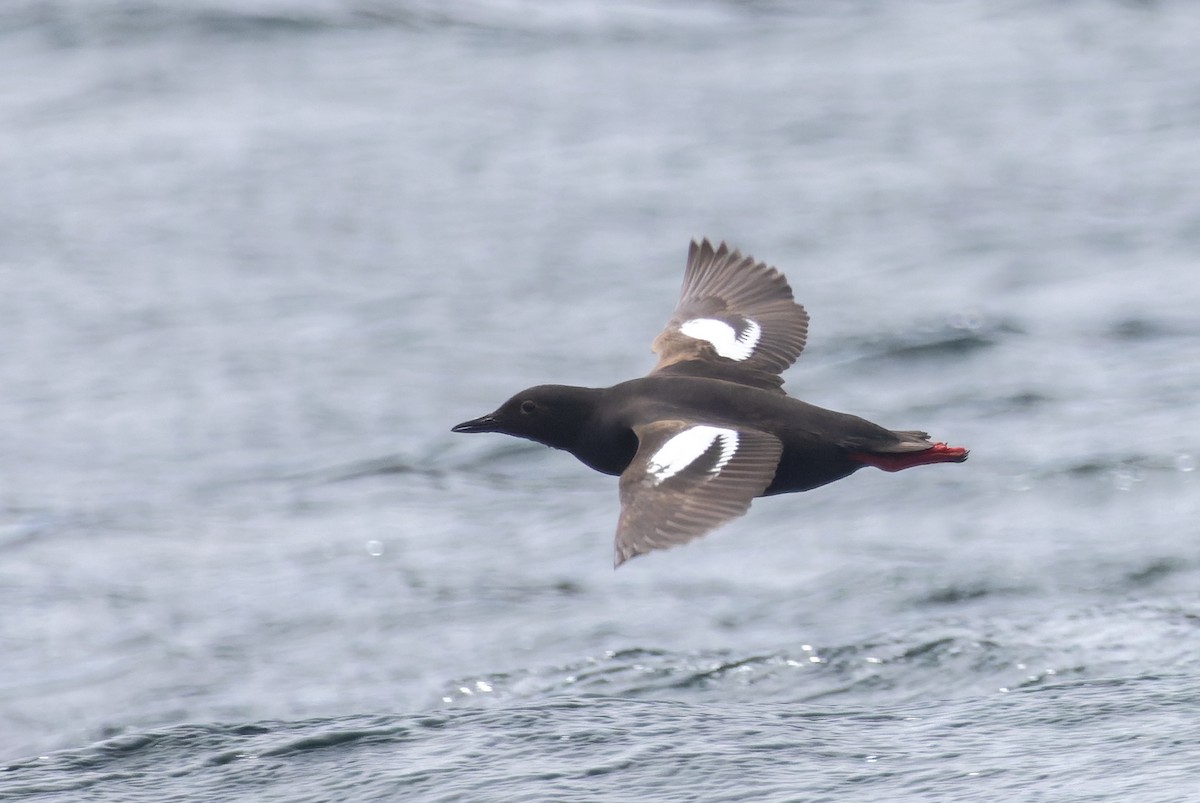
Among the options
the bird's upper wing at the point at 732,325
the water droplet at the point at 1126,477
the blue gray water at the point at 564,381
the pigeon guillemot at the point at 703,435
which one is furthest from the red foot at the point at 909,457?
the water droplet at the point at 1126,477

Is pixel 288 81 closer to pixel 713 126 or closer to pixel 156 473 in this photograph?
pixel 713 126

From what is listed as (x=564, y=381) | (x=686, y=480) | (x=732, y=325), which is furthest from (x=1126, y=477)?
(x=686, y=480)

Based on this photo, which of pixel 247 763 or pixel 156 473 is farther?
pixel 156 473

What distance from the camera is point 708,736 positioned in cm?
670

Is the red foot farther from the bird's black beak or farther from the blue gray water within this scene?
the bird's black beak

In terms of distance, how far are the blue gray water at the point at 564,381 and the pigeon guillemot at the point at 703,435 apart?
1019mm

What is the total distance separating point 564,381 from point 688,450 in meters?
5.20

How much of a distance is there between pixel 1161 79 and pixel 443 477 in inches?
297

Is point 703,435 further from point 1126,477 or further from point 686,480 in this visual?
point 1126,477

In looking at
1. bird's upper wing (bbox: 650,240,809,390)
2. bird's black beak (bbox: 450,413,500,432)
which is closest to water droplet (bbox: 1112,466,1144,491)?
bird's upper wing (bbox: 650,240,809,390)

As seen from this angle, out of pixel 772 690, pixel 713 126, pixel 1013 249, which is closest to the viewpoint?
pixel 772 690

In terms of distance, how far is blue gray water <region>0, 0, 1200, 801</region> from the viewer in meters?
7.15

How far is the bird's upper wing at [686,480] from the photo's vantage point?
5297 millimetres

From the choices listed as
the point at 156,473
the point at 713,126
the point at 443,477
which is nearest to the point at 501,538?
the point at 443,477
